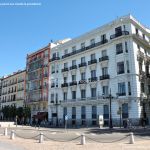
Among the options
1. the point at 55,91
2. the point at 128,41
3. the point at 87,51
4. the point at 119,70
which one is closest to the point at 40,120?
the point at 55,91

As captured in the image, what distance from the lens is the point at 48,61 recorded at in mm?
55875

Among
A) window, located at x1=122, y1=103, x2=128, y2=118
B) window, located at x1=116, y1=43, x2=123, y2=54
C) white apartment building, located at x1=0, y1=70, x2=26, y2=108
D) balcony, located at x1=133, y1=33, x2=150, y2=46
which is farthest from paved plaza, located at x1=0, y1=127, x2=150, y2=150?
white apartment building, located at x1=0, y1=70, x2=26, y2=108

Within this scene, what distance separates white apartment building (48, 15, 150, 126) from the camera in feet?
122

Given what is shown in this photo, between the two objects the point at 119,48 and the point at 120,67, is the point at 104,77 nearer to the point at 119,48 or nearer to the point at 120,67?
the point at 120,67

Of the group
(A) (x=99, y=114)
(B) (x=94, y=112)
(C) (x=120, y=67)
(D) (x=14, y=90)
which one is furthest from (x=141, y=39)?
(D) (x=14, y=90)

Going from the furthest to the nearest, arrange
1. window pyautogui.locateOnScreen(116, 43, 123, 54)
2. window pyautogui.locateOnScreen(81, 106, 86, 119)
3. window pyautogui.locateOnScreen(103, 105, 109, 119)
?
window pyautogui.locateOnScreen(81, 106, 86, 119)
window pyautogui.locateOnScreen(103, 105, 109, 119)
window pyautogui.locateOnScreen(116, 43, 123, 54)

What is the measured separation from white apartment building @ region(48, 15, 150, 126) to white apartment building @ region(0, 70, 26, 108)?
17.1 m

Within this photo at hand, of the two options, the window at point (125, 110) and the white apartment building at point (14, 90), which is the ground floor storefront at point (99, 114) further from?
Result: the white apartment building at point (14, 90)

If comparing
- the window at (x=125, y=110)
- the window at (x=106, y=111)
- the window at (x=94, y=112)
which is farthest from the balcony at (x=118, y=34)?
the window at (x=94, y=112)

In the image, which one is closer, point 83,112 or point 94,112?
point 94,112

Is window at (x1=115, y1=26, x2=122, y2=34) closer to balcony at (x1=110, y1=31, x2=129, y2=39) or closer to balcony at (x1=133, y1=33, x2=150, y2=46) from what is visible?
balcony at (x1=110, y1=31, x2=129, y2=39)

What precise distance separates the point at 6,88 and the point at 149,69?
49.3 metres

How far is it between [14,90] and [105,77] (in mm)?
37477

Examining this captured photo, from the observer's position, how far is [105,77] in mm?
40656
